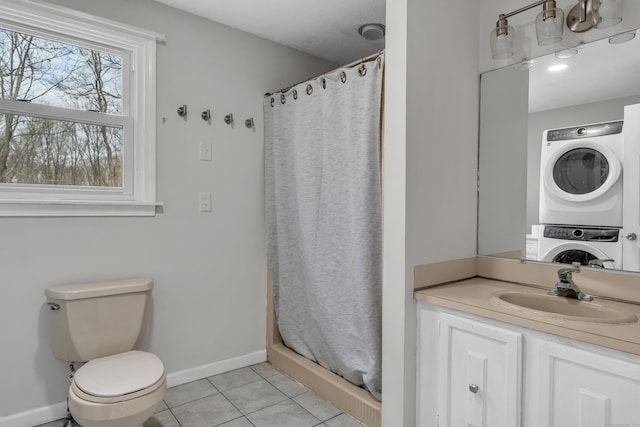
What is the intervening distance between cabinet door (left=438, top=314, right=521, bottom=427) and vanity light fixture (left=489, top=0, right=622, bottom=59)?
128cm

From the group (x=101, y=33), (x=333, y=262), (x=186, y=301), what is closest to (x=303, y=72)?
(x=101, y=33)

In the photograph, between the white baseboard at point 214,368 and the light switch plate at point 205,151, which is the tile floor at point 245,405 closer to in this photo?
the white baseboard at point 214,368

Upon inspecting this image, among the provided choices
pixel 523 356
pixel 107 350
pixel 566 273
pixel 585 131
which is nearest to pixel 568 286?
pixel 566 273

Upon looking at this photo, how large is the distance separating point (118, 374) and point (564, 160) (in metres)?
2.23

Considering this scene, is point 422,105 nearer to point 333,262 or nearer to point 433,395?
point 333,262

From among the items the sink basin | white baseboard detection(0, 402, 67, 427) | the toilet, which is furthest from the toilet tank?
the sink basin

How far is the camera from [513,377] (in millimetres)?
1268

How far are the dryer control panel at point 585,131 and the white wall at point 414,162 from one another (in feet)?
1.38

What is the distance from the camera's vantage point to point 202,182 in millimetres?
2336

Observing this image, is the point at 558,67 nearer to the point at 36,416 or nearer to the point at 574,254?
the point at 574,254

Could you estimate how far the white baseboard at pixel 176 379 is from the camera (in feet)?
5.90

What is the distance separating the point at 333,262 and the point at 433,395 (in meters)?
0.83

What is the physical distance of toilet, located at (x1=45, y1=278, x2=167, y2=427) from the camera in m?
1.44

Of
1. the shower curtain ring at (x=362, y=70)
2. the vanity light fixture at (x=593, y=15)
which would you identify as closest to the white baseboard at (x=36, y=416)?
the shower curtain ring at (x=362, y=70)
